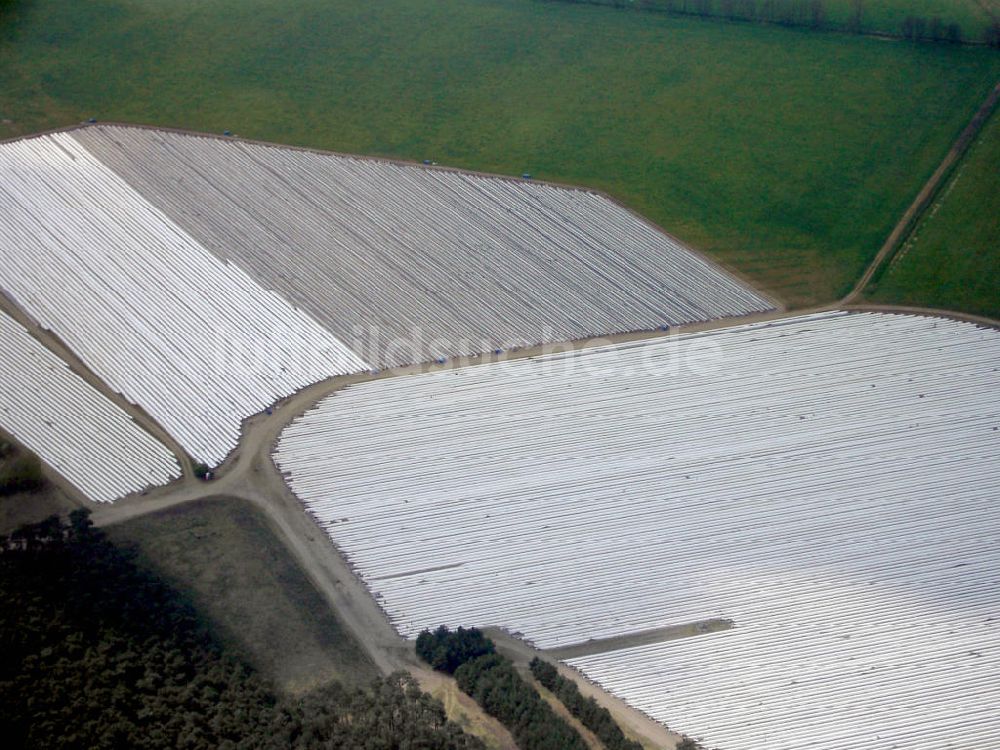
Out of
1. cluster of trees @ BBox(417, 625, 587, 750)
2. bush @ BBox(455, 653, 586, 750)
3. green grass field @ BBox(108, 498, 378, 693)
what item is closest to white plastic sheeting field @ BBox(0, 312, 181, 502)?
green grass field @ BBox(108, 498, 378, 693)

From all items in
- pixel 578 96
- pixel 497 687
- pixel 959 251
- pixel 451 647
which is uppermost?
pixel 578 96

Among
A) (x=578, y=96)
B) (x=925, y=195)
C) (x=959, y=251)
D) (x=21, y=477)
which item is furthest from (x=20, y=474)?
(x=925, y=195)

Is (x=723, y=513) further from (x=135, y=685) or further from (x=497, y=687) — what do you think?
(x=135, y=685)

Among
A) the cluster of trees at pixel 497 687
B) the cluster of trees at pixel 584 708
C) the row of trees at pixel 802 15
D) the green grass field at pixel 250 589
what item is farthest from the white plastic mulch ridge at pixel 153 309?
the row of trees at pixel 802 15

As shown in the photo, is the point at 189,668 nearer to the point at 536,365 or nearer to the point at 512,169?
the point at 536,365


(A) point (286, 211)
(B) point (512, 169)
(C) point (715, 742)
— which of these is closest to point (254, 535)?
(C) point (715, 742)

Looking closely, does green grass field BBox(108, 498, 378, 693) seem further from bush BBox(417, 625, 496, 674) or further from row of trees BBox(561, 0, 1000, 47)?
row of trees BBox(561, 0, 1000, 47)
